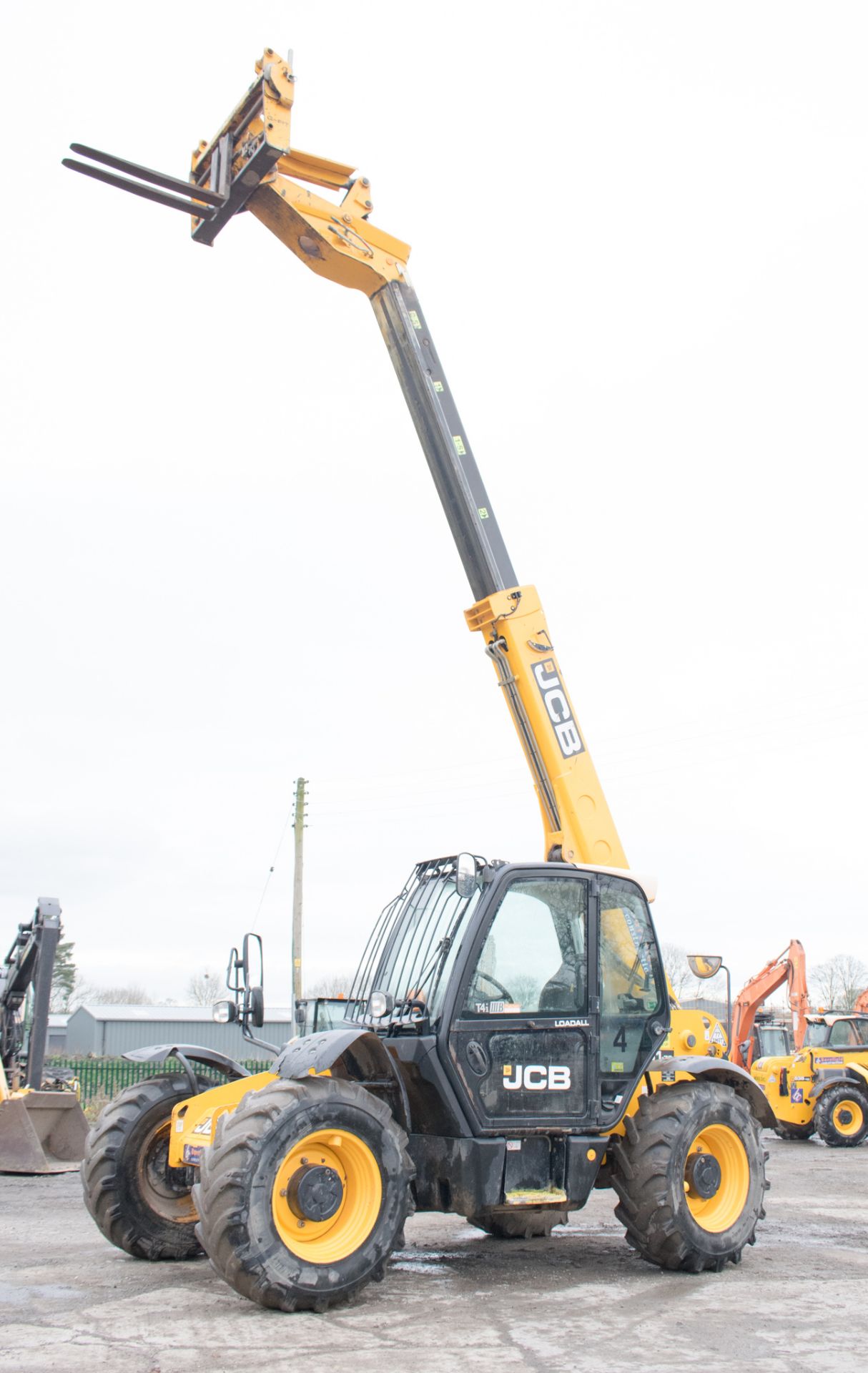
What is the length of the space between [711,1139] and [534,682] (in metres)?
3.32

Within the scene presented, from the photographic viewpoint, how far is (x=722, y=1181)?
7.55 meters

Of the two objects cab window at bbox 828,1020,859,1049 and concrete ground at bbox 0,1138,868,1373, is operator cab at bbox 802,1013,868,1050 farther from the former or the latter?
concrete ground at bbox 0,1138,868,1373

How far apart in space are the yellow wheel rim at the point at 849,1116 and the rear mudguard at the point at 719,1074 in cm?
1221

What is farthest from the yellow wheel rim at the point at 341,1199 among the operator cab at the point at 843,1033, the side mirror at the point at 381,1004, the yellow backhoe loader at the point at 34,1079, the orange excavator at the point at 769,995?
the orange excavator at the point at 769,995

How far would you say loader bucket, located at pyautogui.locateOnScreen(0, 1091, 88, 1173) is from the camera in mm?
12672

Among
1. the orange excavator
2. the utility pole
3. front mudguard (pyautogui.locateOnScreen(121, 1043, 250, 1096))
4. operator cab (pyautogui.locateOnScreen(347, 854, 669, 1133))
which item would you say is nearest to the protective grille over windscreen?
operator cab (pyautogui.locateOnScreen(347, 854, 669, 1133))

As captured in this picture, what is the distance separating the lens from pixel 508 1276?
709cm

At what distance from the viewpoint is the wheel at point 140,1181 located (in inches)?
291

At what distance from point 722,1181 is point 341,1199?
2.61 meters

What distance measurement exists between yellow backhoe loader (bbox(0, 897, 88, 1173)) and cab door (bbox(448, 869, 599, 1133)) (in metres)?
7.69

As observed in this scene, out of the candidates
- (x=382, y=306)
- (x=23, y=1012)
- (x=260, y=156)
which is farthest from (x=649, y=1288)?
(x=23, y=1012)

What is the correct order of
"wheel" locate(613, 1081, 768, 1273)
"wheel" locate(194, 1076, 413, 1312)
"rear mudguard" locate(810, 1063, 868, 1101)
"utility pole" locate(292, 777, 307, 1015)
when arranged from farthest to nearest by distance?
1. "utility pole" locate(292, 777, 307, 1015)
2. "rear mudguard" locate(810, 1063, 868, 1101)
3. "wheel" locate(613, 1081, 768, 1273)
4. "wheel" locate(194, 1076, 413, 1312)

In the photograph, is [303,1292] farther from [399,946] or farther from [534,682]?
[534,682]

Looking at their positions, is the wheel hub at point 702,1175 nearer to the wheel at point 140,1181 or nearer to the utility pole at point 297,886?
the wheel at point 140,1181
